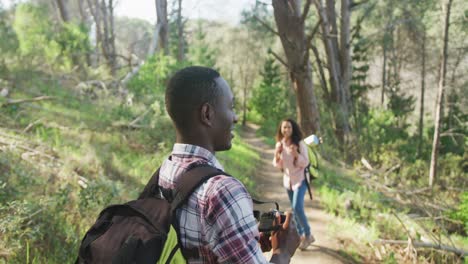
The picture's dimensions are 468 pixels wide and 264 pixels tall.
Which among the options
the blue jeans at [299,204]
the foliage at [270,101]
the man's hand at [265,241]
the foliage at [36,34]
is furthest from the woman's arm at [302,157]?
the foliage at [270,101]

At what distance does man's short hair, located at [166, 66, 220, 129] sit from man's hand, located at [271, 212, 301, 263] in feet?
1.98

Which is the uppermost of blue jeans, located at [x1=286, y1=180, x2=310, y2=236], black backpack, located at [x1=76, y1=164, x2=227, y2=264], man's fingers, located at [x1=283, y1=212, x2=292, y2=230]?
black backpack, located at [x1=76, y1=164, x2=227, y2=264]

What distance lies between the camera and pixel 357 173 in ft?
36.3

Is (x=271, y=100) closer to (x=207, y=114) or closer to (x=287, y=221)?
(x=287, y=221)

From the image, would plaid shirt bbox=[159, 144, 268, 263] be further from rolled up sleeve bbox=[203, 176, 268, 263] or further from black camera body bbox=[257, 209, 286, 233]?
black camera body bbox=[257, 209, 286, 233]

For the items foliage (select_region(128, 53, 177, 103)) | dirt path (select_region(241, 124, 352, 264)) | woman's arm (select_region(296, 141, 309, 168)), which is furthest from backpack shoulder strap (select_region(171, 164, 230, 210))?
foliage (select_region(128, 53, 177, 103))

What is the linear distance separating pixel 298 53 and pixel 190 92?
805 cm

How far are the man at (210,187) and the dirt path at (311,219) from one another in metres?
4.11

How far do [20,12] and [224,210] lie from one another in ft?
51.5

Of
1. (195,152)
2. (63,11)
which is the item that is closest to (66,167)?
(195,152)

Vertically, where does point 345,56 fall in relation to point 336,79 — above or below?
above

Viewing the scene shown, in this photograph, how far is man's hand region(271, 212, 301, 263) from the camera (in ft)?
5.25

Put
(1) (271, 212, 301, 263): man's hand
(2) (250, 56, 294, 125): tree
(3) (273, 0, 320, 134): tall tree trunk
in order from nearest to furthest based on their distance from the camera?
(1) (271, 212, 301, 263): man's hand < (3) (273, 0, 320, 134): tall tree trunk < (2) (250, 56, 294, 125): tree

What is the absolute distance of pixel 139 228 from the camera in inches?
52.9
